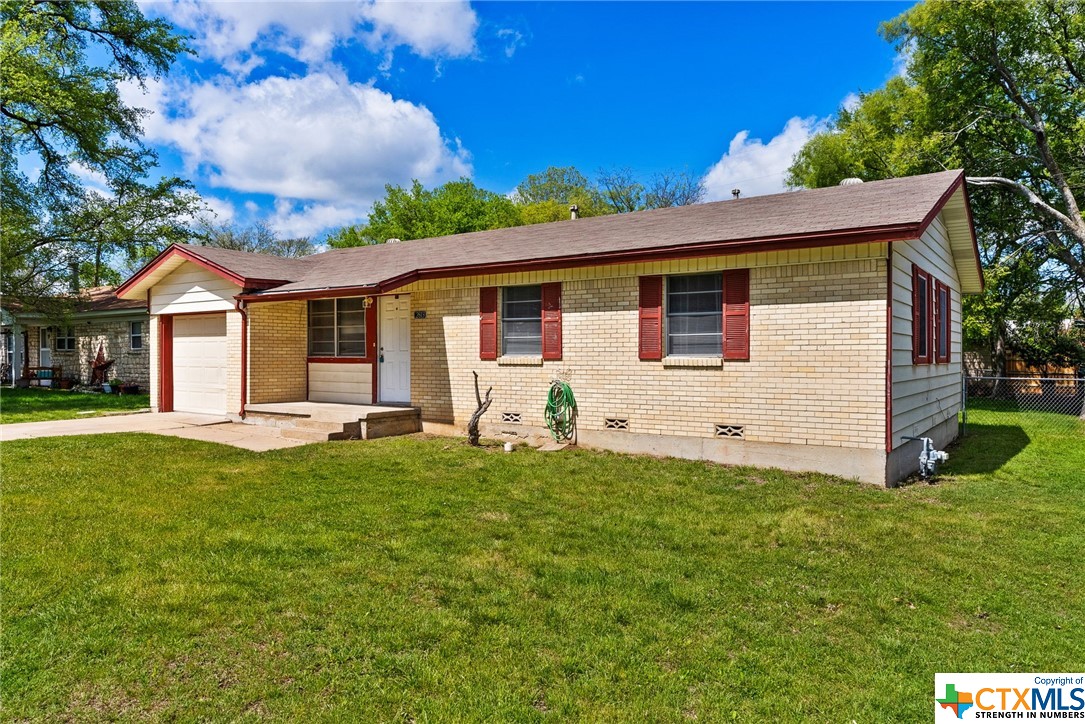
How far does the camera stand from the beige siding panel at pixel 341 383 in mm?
12188

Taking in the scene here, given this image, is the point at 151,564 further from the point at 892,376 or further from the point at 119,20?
the point at 119,20

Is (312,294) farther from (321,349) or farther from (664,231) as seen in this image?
(664,231)

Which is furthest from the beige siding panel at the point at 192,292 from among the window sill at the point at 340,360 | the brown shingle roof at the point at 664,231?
the window sill at the point at 340,360

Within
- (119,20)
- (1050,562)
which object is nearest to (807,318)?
(1050,562)

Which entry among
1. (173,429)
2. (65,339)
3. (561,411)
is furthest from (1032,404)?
(65,339)

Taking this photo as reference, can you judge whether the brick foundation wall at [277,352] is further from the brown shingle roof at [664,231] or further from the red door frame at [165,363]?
the red door frame at [165,363]

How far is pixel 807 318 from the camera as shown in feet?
25.4

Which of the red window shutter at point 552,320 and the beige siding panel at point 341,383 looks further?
the beige siding panel at point 341,383

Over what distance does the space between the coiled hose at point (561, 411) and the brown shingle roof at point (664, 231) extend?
2094 millimetres

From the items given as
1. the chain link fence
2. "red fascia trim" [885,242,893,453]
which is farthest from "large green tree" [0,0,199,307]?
the chain link fence

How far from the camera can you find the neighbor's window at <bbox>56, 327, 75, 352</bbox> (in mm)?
22750

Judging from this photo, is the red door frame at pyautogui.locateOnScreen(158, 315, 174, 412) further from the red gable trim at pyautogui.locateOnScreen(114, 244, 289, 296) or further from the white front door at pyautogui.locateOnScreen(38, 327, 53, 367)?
the white front door at pyautogui.locateOnScreen(38, 327, 53, 367)

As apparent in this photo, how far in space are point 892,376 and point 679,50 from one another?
30.4 ft

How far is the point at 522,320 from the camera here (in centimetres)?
1028
